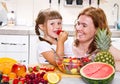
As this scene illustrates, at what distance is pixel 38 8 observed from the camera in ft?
13.0

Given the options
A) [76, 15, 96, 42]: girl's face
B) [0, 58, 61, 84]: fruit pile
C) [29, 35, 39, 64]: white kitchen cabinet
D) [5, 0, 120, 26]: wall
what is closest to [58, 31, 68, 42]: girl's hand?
[76, 15, 96, 42]: girl's face

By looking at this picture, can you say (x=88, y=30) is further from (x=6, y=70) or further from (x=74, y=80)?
(x=6, y=70)

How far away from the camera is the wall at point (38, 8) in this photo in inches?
155

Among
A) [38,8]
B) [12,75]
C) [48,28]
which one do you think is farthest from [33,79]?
[38,8]

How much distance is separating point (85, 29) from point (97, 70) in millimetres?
598

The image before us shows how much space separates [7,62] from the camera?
1816mm

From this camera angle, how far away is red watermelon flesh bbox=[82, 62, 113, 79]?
1.52 m

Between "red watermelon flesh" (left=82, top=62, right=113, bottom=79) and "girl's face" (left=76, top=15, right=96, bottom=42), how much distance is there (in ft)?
1.70

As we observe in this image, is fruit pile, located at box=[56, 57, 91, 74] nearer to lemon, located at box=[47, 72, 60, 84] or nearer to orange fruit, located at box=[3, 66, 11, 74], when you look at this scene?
lemon, located at box=[47, 72, 60, 84]

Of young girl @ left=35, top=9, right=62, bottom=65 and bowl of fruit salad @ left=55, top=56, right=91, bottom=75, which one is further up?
young girl @ left=35, top=9, right=62, bottom=65

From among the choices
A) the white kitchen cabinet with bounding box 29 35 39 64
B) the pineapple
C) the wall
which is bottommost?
the white kitchen cabinet with bounding box 29 35 39 64

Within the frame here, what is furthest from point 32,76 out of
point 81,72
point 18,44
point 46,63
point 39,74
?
point 18,44

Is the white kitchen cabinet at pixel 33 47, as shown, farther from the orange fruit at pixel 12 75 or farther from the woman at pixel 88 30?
the orange fruit at pixel 12 75

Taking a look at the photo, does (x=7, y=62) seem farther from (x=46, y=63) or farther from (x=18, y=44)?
(x=18, y=44)
